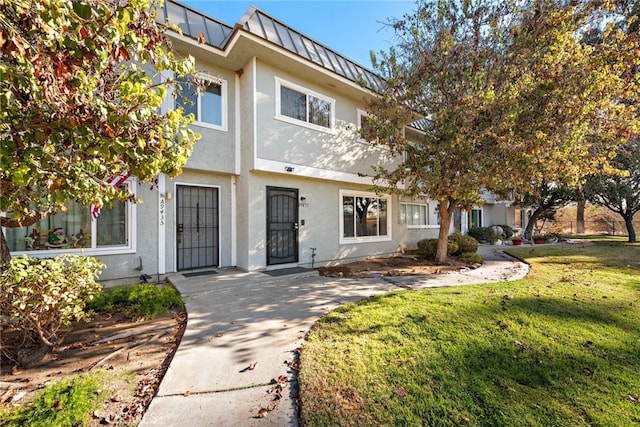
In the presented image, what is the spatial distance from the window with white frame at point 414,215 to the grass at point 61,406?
1112 cm

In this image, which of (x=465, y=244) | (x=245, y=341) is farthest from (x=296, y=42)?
(x=465, y=244)

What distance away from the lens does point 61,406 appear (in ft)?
7.38

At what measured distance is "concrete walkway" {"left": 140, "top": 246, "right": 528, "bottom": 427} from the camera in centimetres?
229

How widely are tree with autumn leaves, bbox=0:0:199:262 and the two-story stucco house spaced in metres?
3.76

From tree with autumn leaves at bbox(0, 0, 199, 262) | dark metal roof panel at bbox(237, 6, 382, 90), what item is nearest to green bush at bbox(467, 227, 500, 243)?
dark metal roof panel at bbox(237, 6, 382, 90)

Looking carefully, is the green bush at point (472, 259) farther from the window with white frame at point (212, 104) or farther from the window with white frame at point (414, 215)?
the window with white frame at point (212, 104)

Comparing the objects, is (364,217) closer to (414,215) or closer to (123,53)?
(414,215)

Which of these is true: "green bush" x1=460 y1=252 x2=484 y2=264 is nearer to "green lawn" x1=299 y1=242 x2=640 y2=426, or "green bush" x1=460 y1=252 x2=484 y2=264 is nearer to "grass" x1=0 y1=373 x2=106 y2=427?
"green lawn" x1=299 y1=242 x2=640 y2=426

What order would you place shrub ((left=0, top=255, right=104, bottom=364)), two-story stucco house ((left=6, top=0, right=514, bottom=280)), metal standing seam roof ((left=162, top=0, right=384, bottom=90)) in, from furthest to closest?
metal standing seam roof ((left=162, top=0, right=384, bottom=90)), two-story stucco house ((left=6, top=0, right=514, bottom=280)), shrub ((left=0, top=255, right=104, bottom=364))

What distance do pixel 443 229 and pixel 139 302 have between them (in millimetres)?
8526

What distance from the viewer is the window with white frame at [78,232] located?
5555 millimetres

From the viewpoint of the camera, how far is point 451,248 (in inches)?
409

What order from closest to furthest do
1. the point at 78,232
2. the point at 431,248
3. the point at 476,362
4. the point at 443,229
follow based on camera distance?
the point at 476,362 < the point at 78,232 < the point at 443,229 < the point at 431,248

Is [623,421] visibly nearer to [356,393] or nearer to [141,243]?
[356,393]
